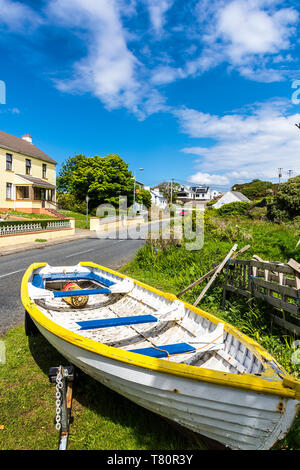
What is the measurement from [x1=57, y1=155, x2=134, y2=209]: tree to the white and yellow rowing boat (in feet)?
125

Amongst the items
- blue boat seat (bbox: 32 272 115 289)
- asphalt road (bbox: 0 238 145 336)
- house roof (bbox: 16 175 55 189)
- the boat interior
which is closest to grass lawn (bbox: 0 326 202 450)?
the boat interior

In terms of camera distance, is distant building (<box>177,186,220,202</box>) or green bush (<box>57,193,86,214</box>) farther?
distant building (<box>177,186,220,202</box>)

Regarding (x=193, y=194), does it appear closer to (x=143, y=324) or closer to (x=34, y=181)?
(x=34, y=181)

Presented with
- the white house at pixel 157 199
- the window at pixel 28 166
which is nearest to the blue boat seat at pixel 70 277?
the window at pixel 28 166

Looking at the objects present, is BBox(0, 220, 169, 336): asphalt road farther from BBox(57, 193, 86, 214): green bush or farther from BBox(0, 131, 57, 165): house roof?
BBox(57, 193, 86, 214): green bush

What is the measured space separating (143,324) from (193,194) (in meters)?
105

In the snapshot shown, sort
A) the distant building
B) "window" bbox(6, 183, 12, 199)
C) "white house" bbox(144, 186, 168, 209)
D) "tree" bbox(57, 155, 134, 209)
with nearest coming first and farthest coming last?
"window" bbox(6, 183, 12, 199)
"tree" bbox(57, 155, 134, 209)
"white house" bbox(144, 186, 168, 209)
the distant building

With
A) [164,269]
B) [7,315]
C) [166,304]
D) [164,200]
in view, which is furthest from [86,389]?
[164,200]

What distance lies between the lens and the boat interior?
362 cm

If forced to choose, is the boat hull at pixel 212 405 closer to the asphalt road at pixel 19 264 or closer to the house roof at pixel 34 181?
the asphalt road at pixel 19 264

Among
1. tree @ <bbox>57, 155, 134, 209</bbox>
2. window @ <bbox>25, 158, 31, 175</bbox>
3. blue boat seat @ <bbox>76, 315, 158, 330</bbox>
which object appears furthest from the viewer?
tree @ <bbox>57, 155, 134, 209</bbox>

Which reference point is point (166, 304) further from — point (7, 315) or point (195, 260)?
point (195, 260)

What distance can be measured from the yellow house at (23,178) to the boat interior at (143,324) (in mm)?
27509

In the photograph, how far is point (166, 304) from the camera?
5.07m
